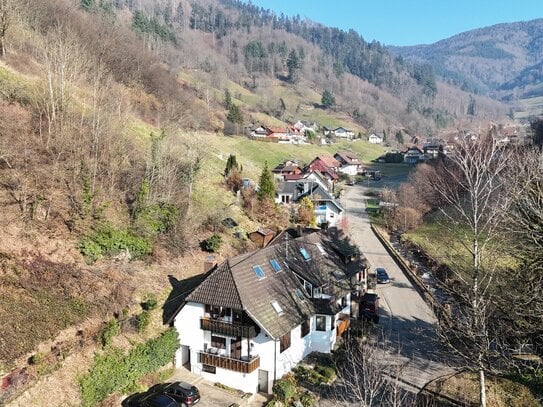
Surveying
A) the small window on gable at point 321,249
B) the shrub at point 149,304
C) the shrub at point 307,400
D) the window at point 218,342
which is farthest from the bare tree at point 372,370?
the shrub at point 149,304

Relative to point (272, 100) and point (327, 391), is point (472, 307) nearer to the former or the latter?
point (327, 391)

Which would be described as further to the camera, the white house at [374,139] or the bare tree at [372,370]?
the white house at [374,139]

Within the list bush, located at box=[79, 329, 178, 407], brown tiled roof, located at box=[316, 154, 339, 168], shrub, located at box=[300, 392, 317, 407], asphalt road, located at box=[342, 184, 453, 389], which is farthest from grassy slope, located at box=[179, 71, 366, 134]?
shrub, located at box=[300, 392, 317, 407]

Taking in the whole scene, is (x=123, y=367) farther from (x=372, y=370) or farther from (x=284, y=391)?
(x=372, y=370)

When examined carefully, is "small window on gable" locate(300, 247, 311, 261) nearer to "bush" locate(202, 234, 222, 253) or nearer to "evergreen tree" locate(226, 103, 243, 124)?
"bush" locate(202, 234, 222, 253)

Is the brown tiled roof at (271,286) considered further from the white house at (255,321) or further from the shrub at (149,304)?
the shrub at (149,304)

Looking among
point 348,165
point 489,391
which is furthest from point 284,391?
point 348,165

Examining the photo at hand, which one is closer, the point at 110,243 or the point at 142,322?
the point at 142,322
